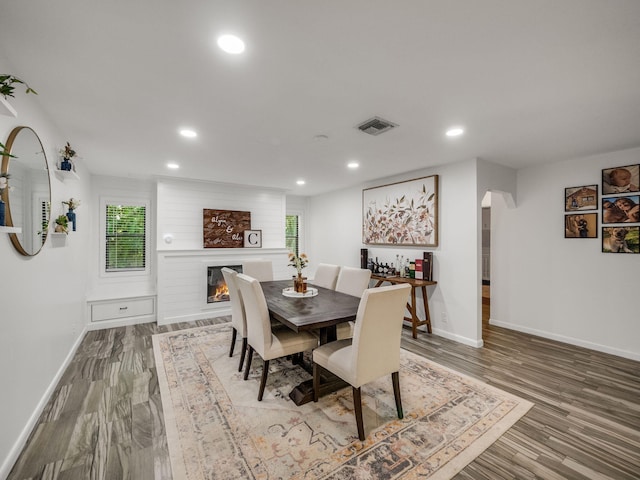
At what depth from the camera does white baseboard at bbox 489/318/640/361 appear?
337 cm

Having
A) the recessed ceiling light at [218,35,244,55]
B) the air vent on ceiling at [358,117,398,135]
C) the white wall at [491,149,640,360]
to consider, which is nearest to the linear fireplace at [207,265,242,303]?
the air vent on ceiling at [358,117,398,135]

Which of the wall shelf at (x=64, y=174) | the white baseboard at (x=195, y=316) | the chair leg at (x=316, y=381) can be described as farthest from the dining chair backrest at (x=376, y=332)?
the white baseboard at (x=195, y=316)

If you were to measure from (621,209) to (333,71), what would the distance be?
3940 millimetres

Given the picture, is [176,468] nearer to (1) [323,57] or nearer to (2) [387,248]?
(1) [323,57]

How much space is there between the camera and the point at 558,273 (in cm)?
390

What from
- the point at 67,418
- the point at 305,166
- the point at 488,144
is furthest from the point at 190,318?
the point at 488,144

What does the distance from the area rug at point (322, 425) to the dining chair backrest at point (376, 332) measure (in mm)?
422

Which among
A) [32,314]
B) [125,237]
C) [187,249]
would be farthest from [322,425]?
[125,237]

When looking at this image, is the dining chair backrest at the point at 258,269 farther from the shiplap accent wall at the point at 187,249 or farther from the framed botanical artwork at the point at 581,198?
the framed botanical artwork at the point at 581,198

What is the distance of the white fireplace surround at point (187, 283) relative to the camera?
4.72 metres

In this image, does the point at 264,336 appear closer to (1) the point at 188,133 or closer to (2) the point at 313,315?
(2) the point at 313,315

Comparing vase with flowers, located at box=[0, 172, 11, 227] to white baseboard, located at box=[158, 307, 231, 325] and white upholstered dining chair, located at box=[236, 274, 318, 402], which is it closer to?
white upholstered dining chair, located at box=[236, 274, 318, 402]

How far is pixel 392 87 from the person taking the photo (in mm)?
1970

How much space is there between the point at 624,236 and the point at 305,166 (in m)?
4.07
